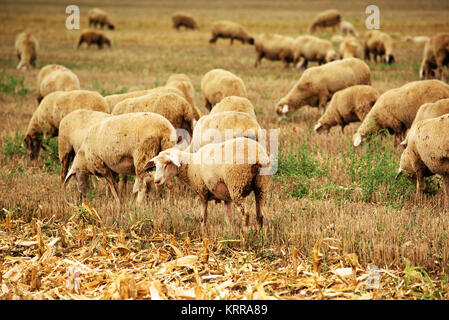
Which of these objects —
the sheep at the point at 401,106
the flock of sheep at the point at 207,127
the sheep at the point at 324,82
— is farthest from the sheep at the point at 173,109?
the sheep at the point at 324,82

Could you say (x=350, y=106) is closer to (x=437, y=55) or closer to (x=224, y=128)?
(x=224, y=128)

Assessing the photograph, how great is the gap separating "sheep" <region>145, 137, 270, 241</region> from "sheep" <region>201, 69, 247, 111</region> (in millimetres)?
5778

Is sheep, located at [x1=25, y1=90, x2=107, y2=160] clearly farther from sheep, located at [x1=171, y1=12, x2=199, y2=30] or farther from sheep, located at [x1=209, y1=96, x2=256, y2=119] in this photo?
sheep, located at [x1=171, y1=12, x2=199, y2=30]

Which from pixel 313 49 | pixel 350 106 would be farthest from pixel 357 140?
pixel 313 49

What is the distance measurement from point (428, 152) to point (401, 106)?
3149mm

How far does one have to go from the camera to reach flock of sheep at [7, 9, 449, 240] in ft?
20.7

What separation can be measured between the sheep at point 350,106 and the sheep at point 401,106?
80 cm

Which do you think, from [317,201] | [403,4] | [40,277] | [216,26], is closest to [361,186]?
[317,201]

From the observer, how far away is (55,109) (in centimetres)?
1008

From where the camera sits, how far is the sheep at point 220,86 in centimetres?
1229

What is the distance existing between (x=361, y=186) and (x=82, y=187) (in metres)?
4.24

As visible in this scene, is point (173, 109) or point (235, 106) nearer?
point (173, 109)

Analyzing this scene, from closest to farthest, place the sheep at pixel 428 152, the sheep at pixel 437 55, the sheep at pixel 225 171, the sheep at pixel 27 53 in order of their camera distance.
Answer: the sheep at pixel 225 171 < the sheep at pixel 428 152 < the sheep at pixel 437 55 < the sheep at pixel 27 53

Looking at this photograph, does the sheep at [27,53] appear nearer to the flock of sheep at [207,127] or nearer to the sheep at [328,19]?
the flock of sheep at [207,127]
